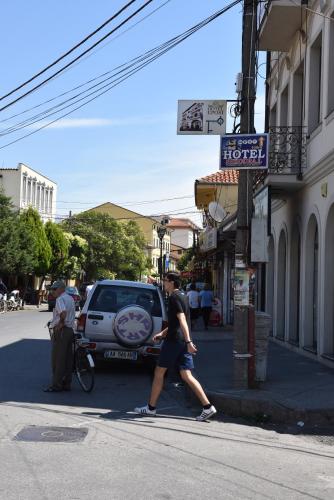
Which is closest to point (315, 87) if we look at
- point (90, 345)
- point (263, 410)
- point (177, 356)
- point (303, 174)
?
point (303, 174)

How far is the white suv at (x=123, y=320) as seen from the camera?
12.2 metres

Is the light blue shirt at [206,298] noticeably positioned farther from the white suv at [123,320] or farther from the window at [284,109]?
the white suv at [123,320]

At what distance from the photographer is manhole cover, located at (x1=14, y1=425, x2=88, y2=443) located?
7480 mm

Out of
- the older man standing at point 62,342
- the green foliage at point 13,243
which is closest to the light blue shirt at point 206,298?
the older man standing at point 62,342

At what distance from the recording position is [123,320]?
40.1 feet

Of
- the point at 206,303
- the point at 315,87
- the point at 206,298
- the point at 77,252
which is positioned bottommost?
the point at 206,303

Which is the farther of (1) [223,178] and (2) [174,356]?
(1) [223,178]

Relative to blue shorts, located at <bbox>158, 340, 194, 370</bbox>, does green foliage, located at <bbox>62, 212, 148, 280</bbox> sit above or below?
above

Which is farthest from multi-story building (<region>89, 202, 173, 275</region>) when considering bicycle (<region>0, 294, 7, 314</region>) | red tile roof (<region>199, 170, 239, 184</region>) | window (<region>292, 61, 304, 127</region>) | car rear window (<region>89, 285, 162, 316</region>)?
car rear window (<region>89, 285, 162, 316</region>)

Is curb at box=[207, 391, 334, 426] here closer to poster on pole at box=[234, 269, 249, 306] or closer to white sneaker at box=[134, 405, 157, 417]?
white sneaker at box=[134, 405, 157, 417]

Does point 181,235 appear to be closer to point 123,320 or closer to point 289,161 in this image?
point 289,161

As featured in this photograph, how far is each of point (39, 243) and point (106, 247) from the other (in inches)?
1047

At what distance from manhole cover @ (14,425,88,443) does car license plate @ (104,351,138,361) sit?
4.45m

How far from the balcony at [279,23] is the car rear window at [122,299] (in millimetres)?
6996
